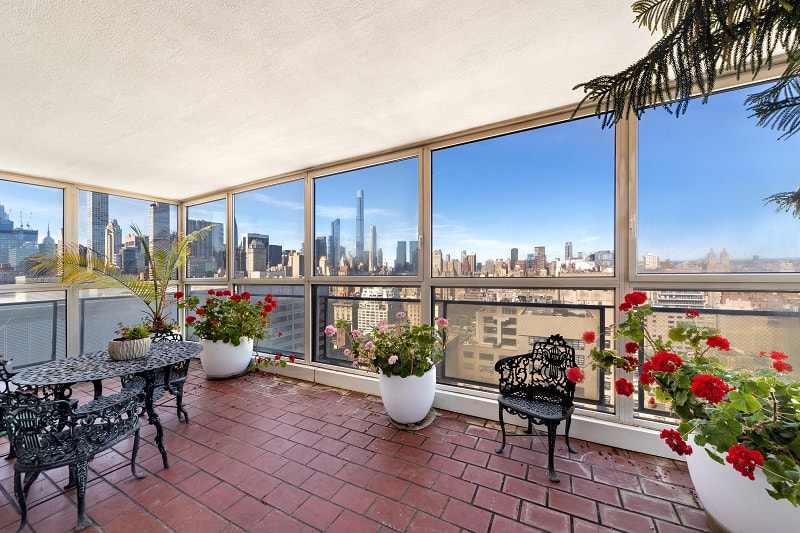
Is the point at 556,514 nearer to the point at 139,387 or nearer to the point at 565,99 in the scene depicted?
the point at 565,99

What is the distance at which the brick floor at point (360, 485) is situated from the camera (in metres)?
1.62

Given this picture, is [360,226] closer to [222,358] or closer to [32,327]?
[222,358]

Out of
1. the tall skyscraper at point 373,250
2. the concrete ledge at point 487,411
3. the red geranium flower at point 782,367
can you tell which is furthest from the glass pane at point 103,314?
the red geranium flower at point 782,367

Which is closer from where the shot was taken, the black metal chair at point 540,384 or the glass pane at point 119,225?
the black metal chair at point 540,384

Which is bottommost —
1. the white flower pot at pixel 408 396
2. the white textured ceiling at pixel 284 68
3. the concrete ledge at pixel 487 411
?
the concrete ledge at pixel 487 411

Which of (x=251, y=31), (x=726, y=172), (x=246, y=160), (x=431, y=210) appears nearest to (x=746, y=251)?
(x=726, y=172)

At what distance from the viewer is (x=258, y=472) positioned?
2029 mm

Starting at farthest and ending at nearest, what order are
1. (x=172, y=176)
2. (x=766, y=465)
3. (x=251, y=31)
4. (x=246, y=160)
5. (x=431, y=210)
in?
(x=172, y=176) → (x=246, y=160) → (x=431, y=210) → (x=251, y=31) → (x=766, y=465)

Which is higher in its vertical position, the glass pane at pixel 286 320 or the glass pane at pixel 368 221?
the glass pane at pixel 368 221

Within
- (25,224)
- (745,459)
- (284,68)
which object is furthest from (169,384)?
(745,459)

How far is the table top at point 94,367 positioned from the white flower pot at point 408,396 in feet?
5.24

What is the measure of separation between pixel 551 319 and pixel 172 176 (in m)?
4.51

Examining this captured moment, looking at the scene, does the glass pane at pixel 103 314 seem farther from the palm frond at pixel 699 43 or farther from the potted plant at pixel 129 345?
the palm frond at pixel 699 43

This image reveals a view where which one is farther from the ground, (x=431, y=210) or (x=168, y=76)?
(x=168, y=76)
